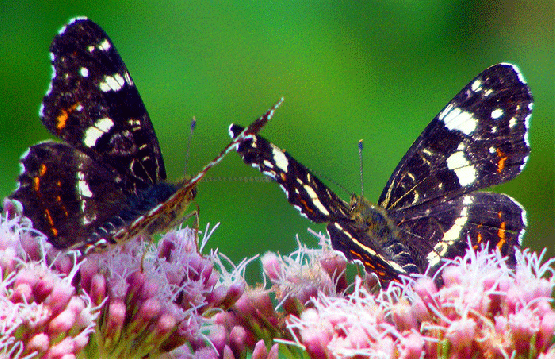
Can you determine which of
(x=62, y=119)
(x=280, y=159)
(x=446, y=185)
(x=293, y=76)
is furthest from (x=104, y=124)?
(x=293, y=76)

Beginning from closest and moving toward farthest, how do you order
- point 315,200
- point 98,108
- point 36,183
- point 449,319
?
point 449,319 < point 36,183 < point 315,200 < point 98,108

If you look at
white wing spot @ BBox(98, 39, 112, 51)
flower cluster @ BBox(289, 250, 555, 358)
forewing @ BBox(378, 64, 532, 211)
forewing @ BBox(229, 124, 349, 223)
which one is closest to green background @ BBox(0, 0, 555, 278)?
forewing @ BBox(378, 64, 532, 211)

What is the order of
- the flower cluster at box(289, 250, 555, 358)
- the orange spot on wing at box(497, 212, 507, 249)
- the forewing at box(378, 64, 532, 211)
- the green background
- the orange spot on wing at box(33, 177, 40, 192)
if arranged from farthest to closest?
the green background, the forewing at box(378, 64, 532, 211), the orange spot on wing at box(497, 212, 507, 249), the orange spot on wing at box(33, 177, 40, 192), the flower cluster at box(289, 250, 555, 358)

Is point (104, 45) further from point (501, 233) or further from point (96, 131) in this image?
point (501, 233)

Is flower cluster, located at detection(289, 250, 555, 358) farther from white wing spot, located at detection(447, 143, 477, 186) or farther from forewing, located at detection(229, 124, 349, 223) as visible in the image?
white wing spot, located at detection(447, 143, 477, 186)

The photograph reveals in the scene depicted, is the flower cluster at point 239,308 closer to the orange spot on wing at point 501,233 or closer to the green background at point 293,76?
the orange spot on wing at point 501,233

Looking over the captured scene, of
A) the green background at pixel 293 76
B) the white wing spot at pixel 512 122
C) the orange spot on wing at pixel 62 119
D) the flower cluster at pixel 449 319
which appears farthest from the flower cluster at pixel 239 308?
the green background at pixel 293 76
